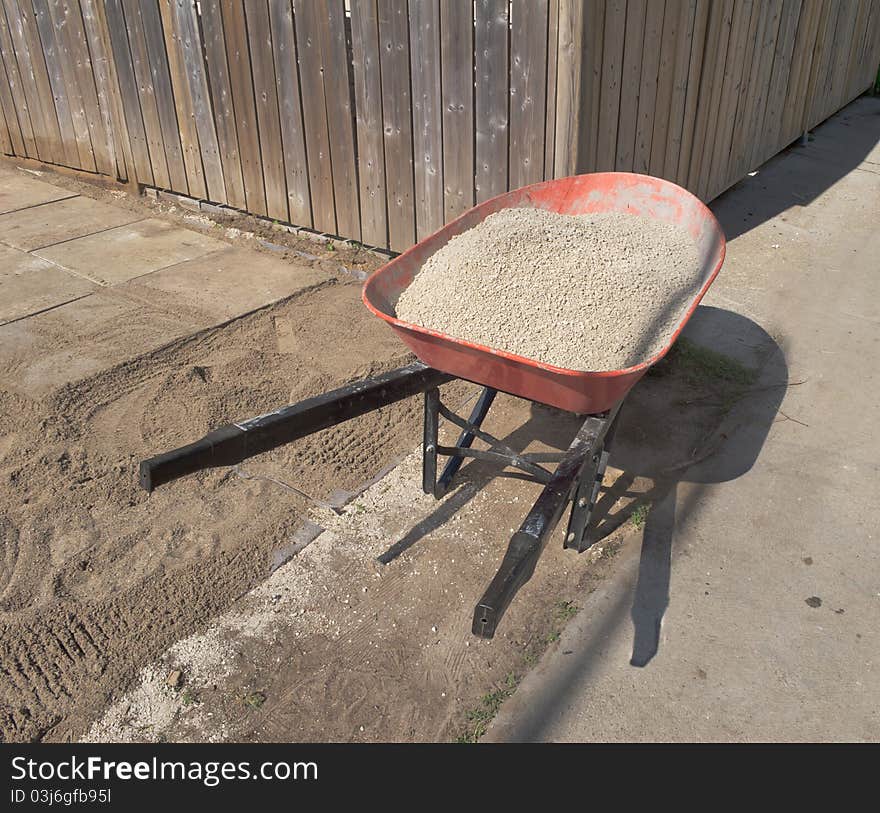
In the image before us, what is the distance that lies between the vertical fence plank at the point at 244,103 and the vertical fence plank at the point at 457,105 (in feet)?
5.97

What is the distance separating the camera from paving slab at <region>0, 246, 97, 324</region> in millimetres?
5438

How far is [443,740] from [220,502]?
1.62 meters

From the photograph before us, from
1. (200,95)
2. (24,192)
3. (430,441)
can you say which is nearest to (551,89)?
(430,441)

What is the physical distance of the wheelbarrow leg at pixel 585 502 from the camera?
336 cm

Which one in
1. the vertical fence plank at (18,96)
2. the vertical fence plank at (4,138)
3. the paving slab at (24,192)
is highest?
the vertical fence plank at (18,96)

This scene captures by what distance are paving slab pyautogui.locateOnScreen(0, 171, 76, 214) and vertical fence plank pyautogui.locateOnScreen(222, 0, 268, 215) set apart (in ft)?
7.54

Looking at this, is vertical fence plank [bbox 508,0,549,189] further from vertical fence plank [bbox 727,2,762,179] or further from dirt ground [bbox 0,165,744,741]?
vertical fence plank [bbox 727,2,762,179]

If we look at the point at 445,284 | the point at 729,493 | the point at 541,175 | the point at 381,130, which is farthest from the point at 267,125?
the point at 729,493

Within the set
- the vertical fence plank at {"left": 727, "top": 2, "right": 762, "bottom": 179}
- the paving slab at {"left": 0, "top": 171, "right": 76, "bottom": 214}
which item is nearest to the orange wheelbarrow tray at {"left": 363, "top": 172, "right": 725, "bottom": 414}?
the vertical fence plank at {"left": 727, "top": 2, "right": 762, "bottom": 179}

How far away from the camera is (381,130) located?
5672 mm

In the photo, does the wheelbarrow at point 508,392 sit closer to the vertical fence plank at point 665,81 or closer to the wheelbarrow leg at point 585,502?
the wheelbarrow leg at point 585,502

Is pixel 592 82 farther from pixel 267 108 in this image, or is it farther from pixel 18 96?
pixel 18 96

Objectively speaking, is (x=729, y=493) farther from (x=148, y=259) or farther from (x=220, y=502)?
(x=148, y=259)

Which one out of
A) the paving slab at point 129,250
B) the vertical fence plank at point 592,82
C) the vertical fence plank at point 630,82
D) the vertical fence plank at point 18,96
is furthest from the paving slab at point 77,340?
the vertical fence plank at point 18,96
